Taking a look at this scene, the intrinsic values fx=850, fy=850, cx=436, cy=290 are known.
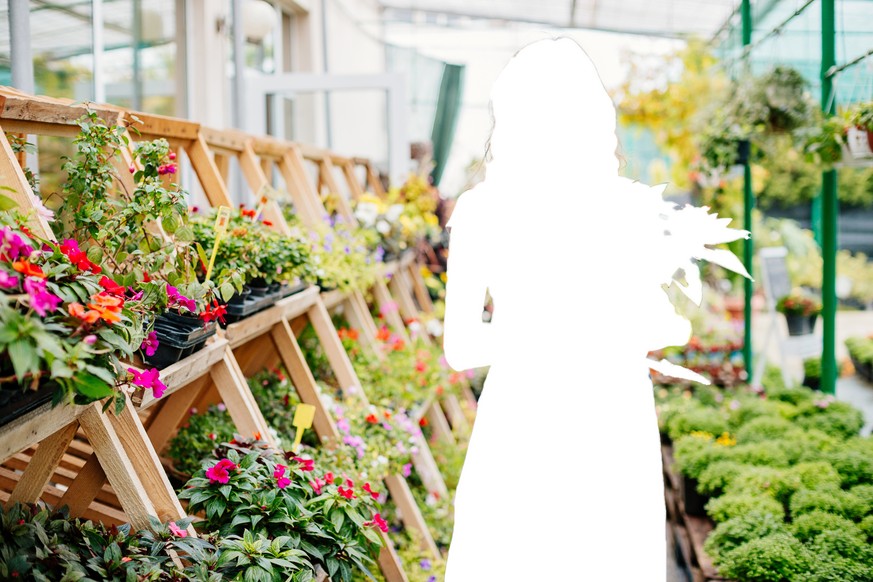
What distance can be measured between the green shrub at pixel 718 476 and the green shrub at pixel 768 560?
0.63 m

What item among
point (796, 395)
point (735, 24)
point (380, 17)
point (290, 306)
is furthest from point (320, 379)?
point (380, 17)

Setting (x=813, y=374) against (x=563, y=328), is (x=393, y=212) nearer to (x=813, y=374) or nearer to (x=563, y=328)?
(x=563, y=328)

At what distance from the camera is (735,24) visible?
6273mm

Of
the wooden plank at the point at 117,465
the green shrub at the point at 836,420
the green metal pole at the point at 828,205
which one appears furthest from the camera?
the green metal pole at the point at 828,205

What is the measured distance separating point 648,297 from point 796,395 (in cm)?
295

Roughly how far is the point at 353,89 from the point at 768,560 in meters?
3.78

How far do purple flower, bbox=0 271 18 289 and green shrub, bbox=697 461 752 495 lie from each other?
2.60 m

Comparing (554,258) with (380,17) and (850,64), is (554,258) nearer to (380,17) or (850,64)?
(850,64)

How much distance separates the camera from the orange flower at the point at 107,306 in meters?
1.40

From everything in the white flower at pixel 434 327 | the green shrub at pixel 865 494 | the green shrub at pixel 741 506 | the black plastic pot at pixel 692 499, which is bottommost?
the black plastic pot at pixel 692 499

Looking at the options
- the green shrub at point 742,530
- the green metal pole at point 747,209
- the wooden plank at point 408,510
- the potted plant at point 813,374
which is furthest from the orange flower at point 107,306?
the potted plant at point 813,374

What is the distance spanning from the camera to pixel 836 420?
3648 mm

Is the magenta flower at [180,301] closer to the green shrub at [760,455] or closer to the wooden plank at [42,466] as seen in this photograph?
the wooden plank at [42,466]

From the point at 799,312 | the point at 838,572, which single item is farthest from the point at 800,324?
the point at 838,572
